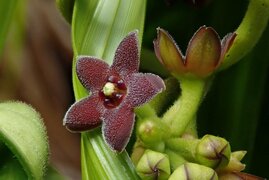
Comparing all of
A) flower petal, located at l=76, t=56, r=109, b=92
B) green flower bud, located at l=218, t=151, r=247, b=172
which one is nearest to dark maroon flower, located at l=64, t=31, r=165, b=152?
flower petal, located at l=76, t=56, r=109, b=92

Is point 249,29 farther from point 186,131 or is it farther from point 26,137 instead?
point 26,137

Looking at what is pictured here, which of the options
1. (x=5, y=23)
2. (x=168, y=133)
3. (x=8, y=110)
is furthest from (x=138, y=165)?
(x=5, y=23)

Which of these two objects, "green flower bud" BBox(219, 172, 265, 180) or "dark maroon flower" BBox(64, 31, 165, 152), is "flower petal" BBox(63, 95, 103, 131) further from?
"green flower bud" BBox(219, 172, 265, 180)

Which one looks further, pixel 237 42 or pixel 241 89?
pixel 241 89

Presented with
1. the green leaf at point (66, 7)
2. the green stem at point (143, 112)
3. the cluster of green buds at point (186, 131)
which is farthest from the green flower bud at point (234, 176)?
the green leaf at point (66, 7)

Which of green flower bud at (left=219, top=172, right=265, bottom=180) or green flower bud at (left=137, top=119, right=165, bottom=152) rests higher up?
green flower bud at (left=137, top=119, right=165, bottom=152)

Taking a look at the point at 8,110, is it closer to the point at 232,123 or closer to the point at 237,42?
the point at 237,42
